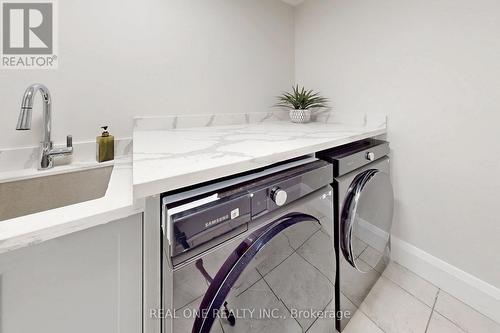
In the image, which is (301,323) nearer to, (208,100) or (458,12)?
(208,100)

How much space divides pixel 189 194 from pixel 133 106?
1.02 m

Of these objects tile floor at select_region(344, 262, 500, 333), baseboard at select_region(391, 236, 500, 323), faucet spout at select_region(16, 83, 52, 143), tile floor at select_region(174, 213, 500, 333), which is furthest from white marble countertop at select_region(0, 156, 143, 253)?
baseboard at select_region(391, 236, 500, 323)

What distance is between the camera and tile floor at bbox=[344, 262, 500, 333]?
1084 mm

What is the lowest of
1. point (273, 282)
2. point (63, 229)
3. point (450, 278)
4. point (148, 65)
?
point (450, 278)

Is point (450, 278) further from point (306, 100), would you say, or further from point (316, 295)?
point (306, 100)

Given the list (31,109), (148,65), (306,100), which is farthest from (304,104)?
(31,109)

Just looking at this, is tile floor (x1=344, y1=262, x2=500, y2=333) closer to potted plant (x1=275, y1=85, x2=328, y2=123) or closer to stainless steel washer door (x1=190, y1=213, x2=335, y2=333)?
stainless steel washer door (x1=190, y1=213, x2=335, y2=333)

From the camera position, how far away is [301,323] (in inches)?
30.6

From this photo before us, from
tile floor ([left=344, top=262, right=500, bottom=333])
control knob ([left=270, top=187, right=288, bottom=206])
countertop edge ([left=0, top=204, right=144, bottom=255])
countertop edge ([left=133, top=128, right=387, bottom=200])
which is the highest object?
countertop edge ([left=133, top=128, right=387, bottom=200])

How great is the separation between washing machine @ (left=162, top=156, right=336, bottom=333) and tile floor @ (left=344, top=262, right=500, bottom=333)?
0.52 metres

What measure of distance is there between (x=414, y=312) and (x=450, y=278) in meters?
0.34

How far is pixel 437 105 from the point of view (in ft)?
4.08

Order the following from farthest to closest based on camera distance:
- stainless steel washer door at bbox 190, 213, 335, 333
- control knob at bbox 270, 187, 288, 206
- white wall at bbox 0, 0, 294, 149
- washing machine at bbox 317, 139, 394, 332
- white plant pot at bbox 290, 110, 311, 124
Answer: white plant pot at bbox 290, 110, 311, 124 → white wall at bbox 0, 0, 294, 149 → washing machine at bbox 317, 139, 394, 332 → control knob at bbox 270, 187, 288, 206 → stainless steel washer door at bbox 190, 213, 335, 333

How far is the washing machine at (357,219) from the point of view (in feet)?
3.09
